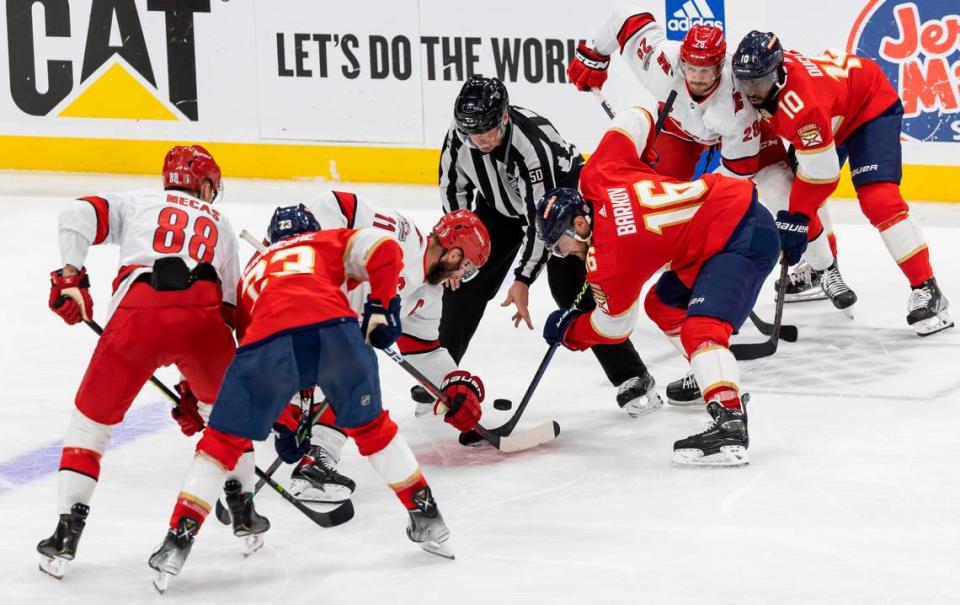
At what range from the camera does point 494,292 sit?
5004mm

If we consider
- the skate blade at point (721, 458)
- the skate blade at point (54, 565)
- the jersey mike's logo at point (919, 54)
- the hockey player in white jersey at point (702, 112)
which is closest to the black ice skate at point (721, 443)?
the skate blade at point (721, 458)

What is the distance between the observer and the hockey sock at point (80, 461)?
3.41 m

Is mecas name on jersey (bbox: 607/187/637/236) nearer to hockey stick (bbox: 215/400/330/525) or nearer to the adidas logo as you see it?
hockey stick (bbox: 215/400/330/525)

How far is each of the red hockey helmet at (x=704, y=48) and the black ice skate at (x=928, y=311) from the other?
116 cm

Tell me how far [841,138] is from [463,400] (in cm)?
207

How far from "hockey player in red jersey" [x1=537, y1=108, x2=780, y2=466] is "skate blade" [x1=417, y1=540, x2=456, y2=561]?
90cm

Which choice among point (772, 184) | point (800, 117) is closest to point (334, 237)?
point (800, 117)

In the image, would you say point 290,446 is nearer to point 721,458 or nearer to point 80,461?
point 80,461

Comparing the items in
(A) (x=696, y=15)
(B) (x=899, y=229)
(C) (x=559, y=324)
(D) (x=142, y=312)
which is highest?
(A) (x=696, y=15)

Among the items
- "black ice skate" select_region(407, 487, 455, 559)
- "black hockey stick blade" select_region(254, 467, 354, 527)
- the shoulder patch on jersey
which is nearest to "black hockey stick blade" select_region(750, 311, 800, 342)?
the shoulder patch on jersey

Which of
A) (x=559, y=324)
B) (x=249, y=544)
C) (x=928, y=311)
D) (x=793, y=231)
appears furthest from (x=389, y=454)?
(x=928, y=311)

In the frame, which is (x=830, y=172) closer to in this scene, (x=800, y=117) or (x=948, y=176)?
(x=800, y=117)

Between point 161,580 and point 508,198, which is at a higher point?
point 508,198

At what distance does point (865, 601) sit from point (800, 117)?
2.27m
